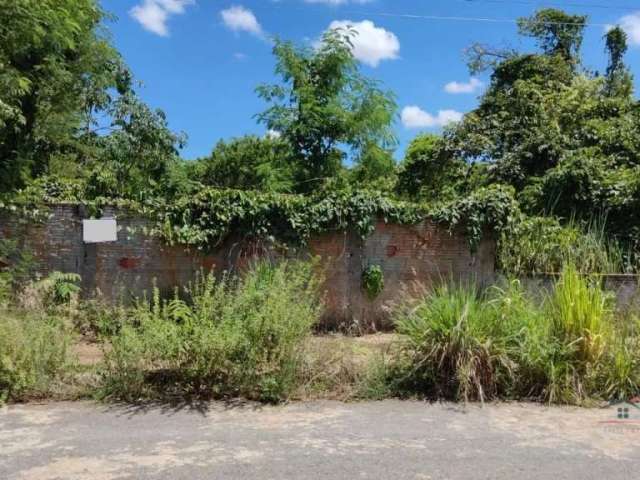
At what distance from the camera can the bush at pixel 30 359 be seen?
5.37 m

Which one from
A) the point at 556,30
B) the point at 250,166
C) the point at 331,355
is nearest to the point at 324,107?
the point at 250,166

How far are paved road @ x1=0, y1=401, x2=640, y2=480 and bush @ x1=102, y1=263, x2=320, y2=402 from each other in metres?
0.27

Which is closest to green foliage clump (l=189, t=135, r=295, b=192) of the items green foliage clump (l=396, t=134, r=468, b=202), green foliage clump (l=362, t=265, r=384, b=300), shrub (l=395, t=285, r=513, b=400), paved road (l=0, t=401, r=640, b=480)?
green foliage clump (l=362, t=265, r=384, b=300)

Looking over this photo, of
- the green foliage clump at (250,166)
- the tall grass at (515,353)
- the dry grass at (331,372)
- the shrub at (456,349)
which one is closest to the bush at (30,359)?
the dry grass at (331,372)

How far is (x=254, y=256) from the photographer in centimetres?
905

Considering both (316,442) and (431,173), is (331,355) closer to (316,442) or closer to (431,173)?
(316,442)

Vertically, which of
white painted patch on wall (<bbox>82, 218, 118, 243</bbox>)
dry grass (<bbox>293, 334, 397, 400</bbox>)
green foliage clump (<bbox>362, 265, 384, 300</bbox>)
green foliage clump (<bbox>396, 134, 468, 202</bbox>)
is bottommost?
dry grass (<bbox>293, 334, 397, 400</bbox>)

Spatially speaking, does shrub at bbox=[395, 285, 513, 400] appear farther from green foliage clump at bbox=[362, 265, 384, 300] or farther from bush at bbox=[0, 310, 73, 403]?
bush at bbox=[0, 310, 73, 403]

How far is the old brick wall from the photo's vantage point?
877 centimetres

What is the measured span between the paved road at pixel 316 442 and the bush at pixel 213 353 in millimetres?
272

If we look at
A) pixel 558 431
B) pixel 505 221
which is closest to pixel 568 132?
pixel 505 221

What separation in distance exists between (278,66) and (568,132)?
303 inches

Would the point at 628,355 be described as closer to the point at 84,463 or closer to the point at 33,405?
the point at 84,463

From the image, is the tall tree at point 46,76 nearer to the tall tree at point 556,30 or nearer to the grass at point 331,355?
the grass at point 331,355
